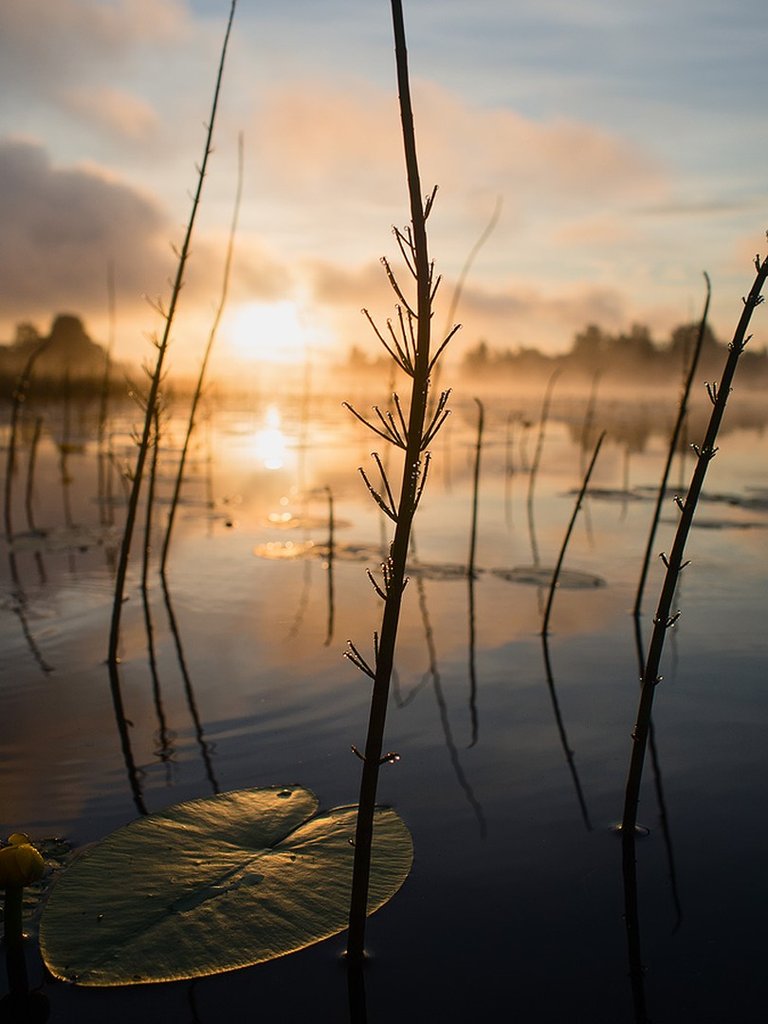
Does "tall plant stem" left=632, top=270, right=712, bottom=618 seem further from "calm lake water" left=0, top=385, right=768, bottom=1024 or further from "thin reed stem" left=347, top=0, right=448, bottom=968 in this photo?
"thin reed stem" left=347, top=0, right=448, bottom=968

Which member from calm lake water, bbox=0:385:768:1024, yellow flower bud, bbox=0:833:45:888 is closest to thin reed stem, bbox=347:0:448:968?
calm lake water, bbox=0:385:768:1024

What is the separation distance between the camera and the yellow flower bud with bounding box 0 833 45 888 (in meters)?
2.31

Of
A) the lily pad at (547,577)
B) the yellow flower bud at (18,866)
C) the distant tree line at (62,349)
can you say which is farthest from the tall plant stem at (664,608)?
the distant tree line at (62,349)

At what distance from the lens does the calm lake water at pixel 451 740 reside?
2.66 meters

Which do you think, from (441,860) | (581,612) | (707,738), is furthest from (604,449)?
(441,860)

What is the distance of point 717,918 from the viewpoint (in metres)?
2.98

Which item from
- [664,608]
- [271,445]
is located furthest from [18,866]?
[271,445]

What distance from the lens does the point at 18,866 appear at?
231 centimetres

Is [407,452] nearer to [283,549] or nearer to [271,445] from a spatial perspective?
[283,549]

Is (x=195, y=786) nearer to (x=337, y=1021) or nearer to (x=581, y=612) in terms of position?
(x=337, y=1021)

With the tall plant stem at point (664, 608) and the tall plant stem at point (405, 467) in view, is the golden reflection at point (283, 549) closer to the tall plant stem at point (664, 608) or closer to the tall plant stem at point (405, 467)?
the tall plant stem at point (664, 608)

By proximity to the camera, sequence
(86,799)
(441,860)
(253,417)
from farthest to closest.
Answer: (253,417) → (86,799) → (441,860)

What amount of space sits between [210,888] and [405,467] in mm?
1733

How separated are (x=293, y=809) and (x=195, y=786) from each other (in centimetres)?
67
